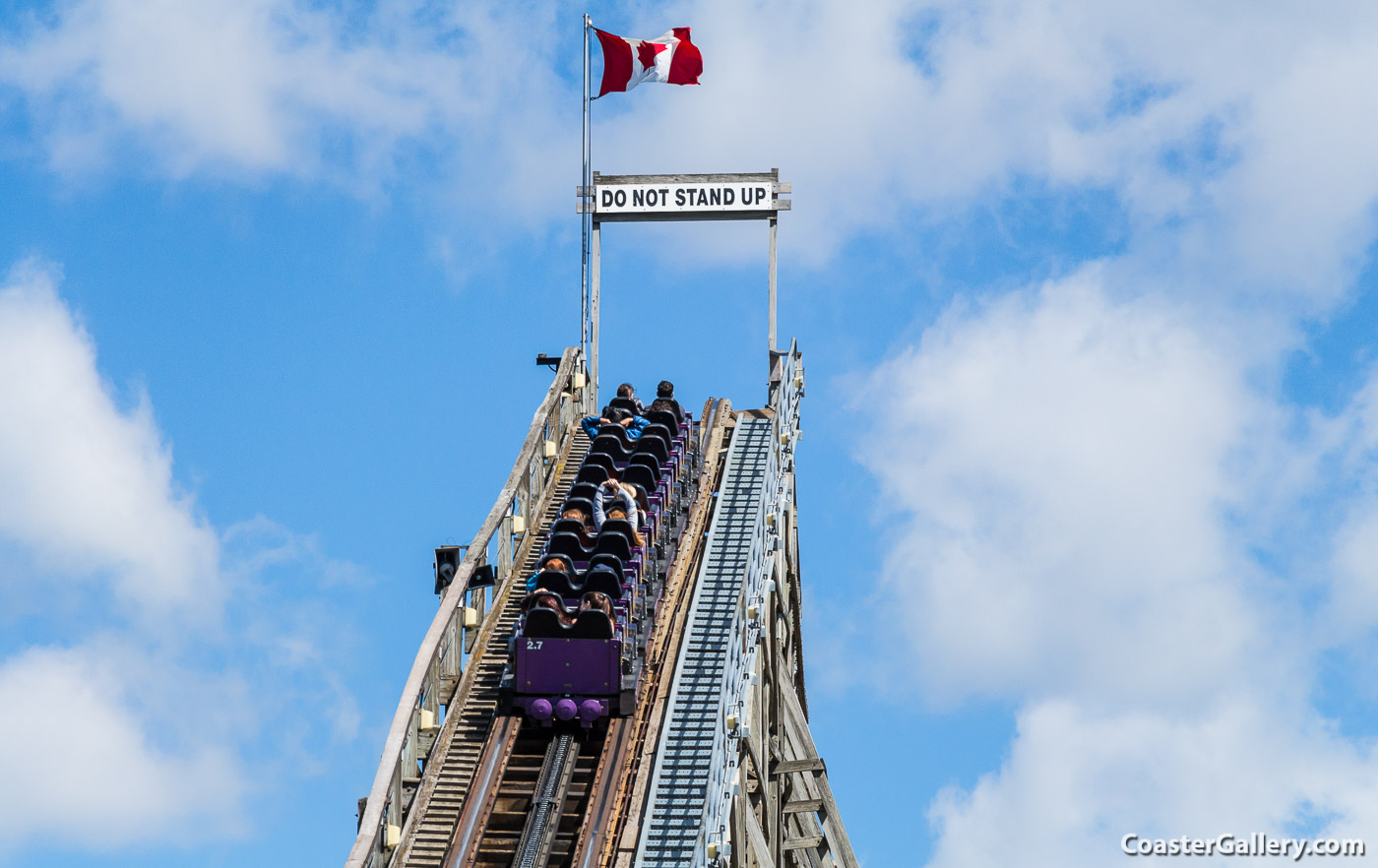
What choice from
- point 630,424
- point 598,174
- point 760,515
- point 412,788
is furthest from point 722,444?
A: point 412,788

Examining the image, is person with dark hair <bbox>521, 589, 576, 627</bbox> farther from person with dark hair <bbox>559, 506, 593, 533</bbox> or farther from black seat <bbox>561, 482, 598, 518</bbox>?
black seat <bbox>561, 482, 598, 518</bbox>

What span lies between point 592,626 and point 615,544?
228 centimetres

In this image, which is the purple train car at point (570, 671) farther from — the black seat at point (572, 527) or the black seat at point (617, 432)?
the black seat at point (617, 432)

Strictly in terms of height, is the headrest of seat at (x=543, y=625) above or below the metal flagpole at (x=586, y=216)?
below

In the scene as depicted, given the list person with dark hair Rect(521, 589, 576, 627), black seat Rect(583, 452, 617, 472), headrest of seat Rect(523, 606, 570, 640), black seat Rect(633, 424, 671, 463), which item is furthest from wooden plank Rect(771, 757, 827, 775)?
headrest of seat Rect(523, 606, 570, 640)

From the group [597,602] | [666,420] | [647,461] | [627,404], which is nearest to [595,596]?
[597,602]

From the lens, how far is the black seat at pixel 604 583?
84.5 feet

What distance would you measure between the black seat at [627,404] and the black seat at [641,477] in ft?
12.2

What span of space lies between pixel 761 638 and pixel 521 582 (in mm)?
3062

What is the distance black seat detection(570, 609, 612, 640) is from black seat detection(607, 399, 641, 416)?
27.0 feet

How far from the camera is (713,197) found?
3650 centimetres

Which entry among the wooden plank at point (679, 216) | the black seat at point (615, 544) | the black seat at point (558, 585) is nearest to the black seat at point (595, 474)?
the black seat at point (615, 544)

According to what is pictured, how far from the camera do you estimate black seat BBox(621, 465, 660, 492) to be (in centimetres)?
2883

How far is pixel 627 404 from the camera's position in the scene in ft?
108
